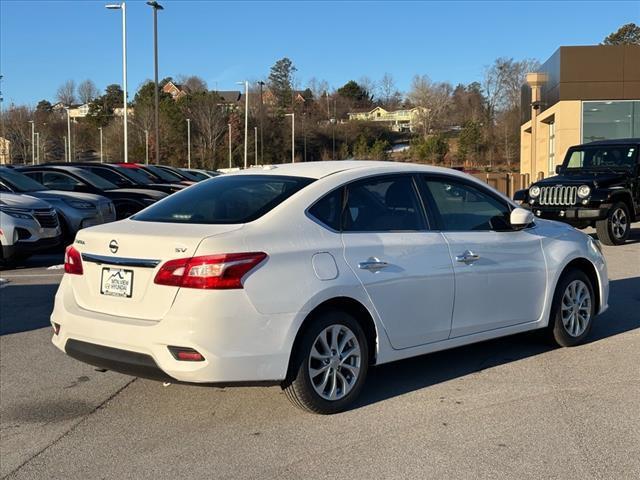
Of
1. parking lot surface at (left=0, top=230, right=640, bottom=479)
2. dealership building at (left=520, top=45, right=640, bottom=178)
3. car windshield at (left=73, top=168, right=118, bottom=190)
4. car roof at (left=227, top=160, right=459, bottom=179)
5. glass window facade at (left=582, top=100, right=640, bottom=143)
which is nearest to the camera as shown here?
parking lot surface at (left=0, top=230, right=640, bottom=479)

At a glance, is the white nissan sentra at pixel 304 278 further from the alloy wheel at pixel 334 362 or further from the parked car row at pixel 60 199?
the parked car row at pixel 60 199

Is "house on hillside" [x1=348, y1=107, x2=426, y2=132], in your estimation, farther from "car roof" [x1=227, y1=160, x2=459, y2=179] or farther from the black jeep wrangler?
"car roof" [x1=227, y1=160, x2=459, y2=179]

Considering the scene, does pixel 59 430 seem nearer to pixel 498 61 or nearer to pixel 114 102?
pixel 498 61

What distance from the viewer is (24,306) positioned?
8.71 metres

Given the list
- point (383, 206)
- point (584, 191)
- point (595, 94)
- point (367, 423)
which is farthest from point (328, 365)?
point (595, 94)

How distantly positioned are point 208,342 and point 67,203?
34.4 feet

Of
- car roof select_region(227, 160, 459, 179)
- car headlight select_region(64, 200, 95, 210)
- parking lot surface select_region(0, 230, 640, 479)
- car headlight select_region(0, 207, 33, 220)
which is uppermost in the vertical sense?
car roof select_region(227, 160, 459, 179)

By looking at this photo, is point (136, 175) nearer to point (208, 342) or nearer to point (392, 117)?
point (208, 342)

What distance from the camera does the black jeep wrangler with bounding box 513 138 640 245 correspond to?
14070mm

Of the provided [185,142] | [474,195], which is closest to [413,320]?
[474,195]

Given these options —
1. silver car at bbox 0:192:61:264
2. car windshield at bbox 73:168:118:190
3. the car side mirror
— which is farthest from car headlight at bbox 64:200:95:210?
the car side mirror

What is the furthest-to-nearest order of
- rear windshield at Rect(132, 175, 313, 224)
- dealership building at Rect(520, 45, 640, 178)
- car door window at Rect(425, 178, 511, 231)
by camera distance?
dealership building at Rect(520, 45, 640, 178)
car door window at Rect(425, 178, 511, 231)
rear windshield at Rect(132, 175, 313, 224)

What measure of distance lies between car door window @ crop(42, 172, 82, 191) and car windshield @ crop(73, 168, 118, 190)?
211mm

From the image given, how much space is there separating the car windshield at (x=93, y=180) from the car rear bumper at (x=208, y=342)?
41.6 feet
